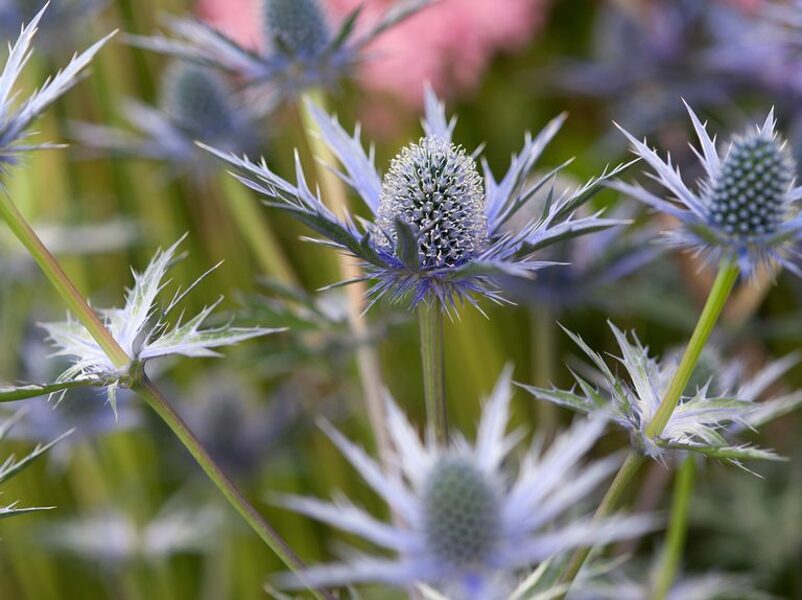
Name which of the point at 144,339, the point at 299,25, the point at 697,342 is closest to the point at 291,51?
the point at 299,25

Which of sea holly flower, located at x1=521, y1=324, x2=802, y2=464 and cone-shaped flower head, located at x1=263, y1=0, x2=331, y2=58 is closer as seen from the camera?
sea holly flower, located at x1=521, y1=324, x2=802, y2=464

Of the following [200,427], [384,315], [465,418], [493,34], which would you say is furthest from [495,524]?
[493,34]

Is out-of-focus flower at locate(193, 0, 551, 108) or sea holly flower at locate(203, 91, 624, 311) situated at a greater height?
out-of-focus flower at locate(193, 0, 551, 108)

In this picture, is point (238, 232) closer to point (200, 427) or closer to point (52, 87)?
point (200, 427)

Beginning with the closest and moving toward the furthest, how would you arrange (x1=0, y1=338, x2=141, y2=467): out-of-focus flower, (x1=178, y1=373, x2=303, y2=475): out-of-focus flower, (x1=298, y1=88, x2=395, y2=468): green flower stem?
(x1=298, y1=88, x2=395, y2=468): green flower stem < (x1=0, y1=338, x2=141, y2=467): out-of-focus flower < (x1=178, y1=373, x2=303, y2=475): out-of-focus flower

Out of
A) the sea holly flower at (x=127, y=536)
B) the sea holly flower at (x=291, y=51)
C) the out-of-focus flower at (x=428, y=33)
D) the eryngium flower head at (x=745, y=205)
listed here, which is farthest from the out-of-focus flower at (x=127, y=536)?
the eryngium flower head at (x=745, y=205)

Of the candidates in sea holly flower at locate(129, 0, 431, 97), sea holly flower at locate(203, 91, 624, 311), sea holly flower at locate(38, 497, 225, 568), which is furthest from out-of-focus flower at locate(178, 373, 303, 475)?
sea holly flower at locate(203, 91, 624, 311)

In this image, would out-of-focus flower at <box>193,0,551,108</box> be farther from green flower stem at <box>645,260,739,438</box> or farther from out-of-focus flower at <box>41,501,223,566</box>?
green flower stem at <box>645,260,739,438</box>
